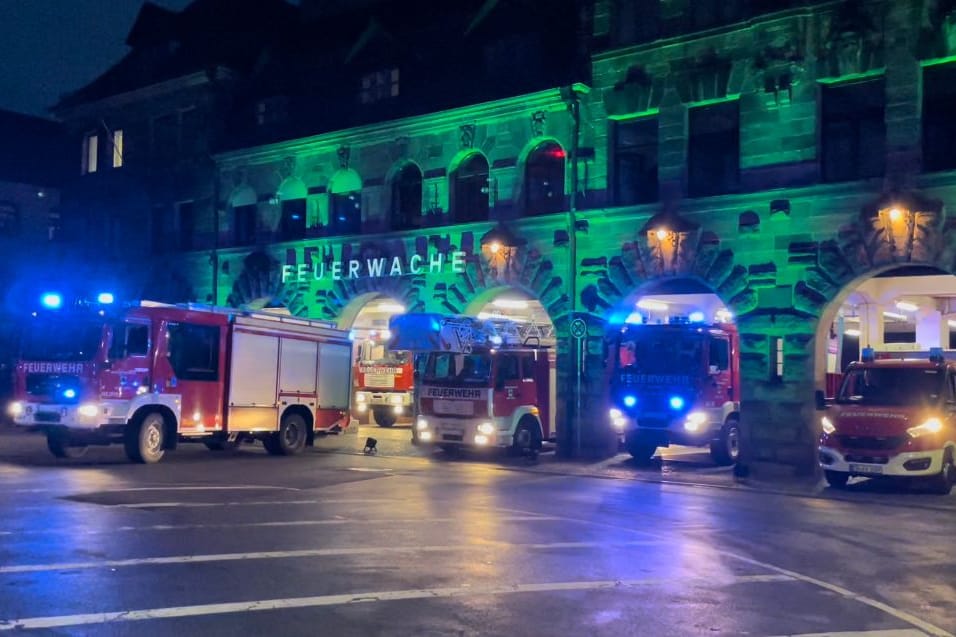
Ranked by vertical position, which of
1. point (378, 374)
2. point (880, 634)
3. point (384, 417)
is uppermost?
point (378, 374)

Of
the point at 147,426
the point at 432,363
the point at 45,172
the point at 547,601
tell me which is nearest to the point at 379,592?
the point at 547,601

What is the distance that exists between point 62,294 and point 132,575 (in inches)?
450

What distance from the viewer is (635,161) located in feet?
79.0

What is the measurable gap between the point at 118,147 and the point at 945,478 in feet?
95.8

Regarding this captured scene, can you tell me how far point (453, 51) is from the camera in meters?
28.1

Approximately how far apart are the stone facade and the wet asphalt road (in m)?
5.05

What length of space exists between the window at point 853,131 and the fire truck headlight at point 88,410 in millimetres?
15425

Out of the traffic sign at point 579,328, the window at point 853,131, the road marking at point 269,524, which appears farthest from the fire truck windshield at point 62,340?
the window at point 853,131

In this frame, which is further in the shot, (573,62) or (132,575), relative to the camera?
(573,62)

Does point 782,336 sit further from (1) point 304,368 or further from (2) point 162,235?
(2) point 162,235

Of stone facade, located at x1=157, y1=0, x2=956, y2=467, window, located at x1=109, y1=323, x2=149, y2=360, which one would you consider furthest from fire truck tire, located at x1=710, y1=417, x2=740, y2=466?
window, located at x1=109, y1=323, x2=149, y2=360

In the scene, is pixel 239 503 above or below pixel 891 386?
below

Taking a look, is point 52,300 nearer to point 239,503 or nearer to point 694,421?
point 239,503

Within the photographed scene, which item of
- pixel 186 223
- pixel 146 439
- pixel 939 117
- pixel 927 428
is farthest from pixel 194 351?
pixel 939 117
